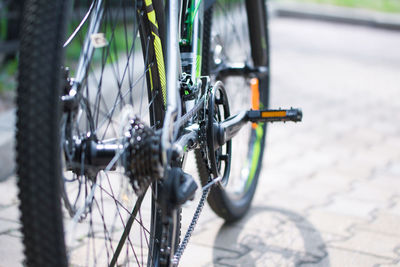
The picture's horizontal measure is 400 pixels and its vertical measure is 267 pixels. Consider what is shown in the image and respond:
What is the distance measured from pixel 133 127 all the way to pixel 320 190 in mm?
1954

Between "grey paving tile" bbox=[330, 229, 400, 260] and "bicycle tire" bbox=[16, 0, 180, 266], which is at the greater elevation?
"bicycle tire" bbox=[16, 0, 180, 266]

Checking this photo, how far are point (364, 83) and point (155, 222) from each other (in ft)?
15.8

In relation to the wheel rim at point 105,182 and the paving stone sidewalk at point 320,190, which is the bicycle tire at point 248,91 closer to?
the paving stone sidewalk at point 320,190

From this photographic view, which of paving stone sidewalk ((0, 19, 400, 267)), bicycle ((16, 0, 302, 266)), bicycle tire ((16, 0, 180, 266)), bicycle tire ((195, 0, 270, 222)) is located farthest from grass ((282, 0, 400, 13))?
bicycle tire ((16, 0, 180, 266))

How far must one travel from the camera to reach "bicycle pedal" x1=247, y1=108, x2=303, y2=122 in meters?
2.33

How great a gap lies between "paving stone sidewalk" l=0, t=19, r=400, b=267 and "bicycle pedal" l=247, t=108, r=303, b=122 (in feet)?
1.76

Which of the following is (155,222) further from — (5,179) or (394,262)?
(5,179)

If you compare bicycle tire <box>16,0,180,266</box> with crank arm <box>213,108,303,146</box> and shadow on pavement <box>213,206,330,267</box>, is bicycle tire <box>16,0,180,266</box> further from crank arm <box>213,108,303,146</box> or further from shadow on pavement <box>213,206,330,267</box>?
shadow on pavement <box>213,206,330,267</box>

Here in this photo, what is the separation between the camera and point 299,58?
7.42 m

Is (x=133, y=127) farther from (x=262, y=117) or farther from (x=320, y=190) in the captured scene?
(x=320, y=190)

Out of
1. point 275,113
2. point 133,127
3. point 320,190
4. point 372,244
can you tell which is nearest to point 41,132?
point 133,127

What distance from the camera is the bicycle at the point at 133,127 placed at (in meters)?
1.28

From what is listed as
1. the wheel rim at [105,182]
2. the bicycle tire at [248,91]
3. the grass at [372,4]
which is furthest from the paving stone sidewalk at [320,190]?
the grass at [372,4]

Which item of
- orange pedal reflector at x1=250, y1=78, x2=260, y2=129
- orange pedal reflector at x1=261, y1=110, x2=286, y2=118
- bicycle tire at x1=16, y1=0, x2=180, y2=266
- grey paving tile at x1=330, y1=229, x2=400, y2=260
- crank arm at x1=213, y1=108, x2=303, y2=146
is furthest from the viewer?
orange pedal reflector at x1=250, y1=78, x2=260, y2=129
